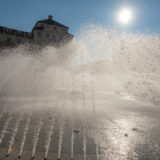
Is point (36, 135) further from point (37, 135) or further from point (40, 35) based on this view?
point (40, 35)

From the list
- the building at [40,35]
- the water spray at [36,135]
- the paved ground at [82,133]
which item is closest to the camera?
the paved ground at [82,133]

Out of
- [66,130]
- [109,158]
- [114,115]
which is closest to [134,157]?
[109,158]

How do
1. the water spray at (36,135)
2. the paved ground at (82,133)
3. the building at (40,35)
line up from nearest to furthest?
the paved ground at (82,133), the water spray at (36,135), the building at (40,35)

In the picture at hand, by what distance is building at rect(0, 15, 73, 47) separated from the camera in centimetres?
4184

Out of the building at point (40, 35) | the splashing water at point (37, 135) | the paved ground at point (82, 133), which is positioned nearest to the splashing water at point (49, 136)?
the paved ground at point (82, 133)

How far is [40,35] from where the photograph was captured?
151 feet

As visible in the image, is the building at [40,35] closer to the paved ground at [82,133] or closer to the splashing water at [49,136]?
the paved ground at [82,133]

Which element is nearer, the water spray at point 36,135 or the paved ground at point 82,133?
the paved ground at point 82,133

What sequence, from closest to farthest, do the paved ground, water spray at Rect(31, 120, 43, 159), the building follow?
the paved ground < water spray at Rect(31, 120, 43, 159) < the building

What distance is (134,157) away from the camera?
2357 mm

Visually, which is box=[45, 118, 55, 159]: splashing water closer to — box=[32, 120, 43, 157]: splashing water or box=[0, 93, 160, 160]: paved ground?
box=[0, 93, 160, 160]: paved ground

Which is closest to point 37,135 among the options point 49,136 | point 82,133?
point 49,136

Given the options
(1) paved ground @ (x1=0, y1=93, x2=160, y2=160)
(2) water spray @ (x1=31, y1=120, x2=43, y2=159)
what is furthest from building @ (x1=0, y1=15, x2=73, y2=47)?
(2) water spray @ (x1=31, y1=120, x2=43, y2=159)

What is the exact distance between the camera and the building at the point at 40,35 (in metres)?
41.8
